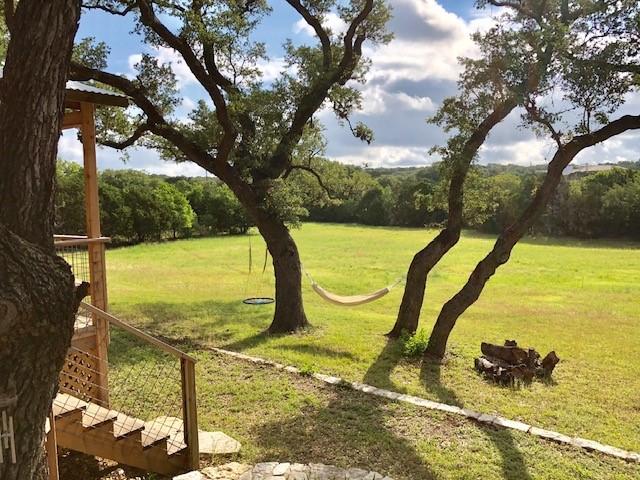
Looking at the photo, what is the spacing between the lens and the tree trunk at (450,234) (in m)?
6.15

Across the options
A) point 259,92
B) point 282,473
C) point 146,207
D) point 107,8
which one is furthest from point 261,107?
point 146,207

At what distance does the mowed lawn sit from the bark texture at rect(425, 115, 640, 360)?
385mm

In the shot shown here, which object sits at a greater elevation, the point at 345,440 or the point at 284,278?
the point at 284,278

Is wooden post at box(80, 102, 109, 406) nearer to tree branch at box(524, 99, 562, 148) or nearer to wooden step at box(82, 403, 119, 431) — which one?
wooden step at box(82, 403, 119, 431)

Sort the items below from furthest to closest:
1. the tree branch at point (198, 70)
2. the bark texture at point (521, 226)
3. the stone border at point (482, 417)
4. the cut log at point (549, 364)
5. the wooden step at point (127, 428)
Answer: the tree branch at point (198, 70)
the cut log at point (549, 364)
the bark texture at point (521, 226)
the stone border at point (482, 417)
the wooden step at point (127, 428)

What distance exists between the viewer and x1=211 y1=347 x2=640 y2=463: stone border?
3914 mm

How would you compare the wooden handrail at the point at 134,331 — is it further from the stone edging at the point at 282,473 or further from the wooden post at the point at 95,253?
the wooden post at the point at 95,253

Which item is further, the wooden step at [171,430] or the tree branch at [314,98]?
the tree branch at [314,98]

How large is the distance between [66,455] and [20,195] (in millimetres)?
2824

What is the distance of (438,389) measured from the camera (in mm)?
5297

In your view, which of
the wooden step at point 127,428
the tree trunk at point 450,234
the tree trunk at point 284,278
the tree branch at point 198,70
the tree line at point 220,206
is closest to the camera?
the wooden step at point 127,428

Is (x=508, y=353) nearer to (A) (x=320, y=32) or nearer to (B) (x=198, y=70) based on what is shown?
(A) (x=320, y=32)

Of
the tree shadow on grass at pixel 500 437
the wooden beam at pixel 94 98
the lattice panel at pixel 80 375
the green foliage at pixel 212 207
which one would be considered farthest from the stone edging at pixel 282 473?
the green foliage at pixel 212 207

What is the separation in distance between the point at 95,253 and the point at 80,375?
1.00m
